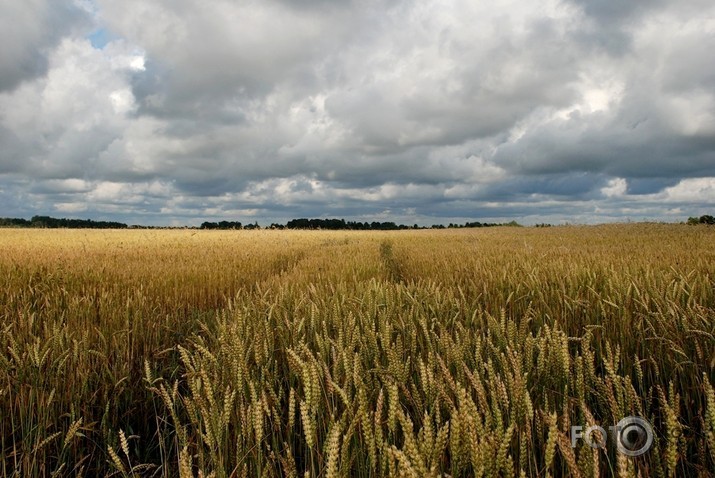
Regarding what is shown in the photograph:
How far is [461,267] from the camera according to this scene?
574cm

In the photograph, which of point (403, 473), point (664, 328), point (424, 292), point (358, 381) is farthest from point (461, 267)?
point (403, 473)

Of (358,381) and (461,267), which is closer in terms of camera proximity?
(358,381)

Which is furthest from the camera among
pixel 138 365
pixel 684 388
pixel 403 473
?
pixel 138 365

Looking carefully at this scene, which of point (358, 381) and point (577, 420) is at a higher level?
point (358, 381)

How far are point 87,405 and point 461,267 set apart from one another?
4.49m

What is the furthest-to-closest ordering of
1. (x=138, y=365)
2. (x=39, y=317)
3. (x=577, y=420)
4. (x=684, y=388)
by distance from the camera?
(x=39, y=317) < (x=138, y=365) < (x=684, y=388) < (x=577, y=420)

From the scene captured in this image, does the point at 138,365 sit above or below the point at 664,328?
below

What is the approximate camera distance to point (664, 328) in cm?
227

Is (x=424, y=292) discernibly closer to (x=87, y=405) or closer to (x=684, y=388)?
(x=684, y=388)

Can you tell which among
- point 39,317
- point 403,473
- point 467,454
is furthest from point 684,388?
point 39,317

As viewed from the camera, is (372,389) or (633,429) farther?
(372,389)

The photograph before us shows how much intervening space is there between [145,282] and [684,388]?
5668 mm

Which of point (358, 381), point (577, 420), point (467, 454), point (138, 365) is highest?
point (358, 381)

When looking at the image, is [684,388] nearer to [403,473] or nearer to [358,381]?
[358,381]
